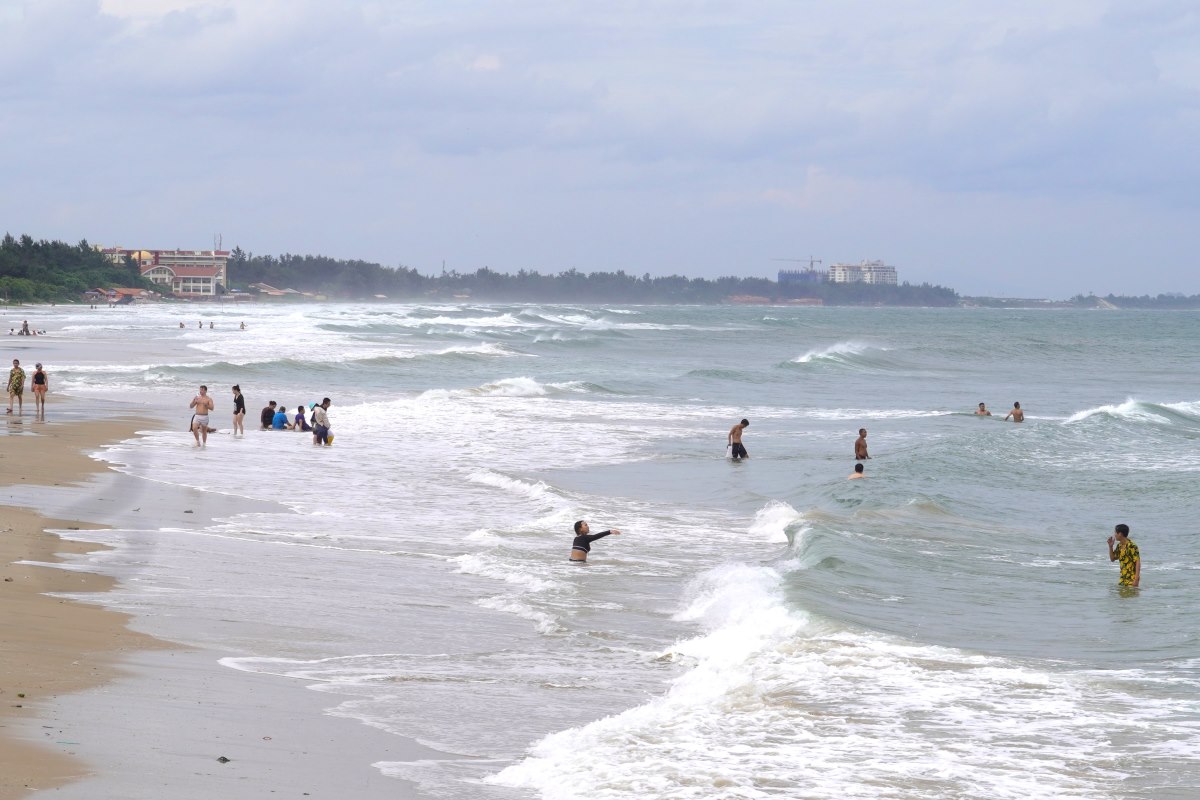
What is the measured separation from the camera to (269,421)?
2869 cm

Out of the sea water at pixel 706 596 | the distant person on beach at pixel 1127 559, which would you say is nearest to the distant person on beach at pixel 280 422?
the sea water at pixel 706 596

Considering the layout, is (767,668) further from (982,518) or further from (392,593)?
(982,518)

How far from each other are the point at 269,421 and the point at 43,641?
19811 millimetres

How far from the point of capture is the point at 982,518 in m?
19.3

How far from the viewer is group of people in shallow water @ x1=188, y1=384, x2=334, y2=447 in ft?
79.9

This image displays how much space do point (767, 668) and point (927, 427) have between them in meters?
25.9

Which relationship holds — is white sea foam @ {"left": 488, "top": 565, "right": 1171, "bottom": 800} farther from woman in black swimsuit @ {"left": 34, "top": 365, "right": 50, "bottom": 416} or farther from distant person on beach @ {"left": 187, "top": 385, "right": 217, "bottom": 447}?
woman in black swimsuit @ {"left": 34, "top": 365, "right": 50, "bottom": 416}

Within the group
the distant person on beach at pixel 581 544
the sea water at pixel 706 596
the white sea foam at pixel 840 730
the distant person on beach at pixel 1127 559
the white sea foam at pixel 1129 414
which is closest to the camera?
the white sea foam at pixel 840 730

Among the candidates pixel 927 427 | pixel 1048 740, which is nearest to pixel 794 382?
pixel 927 427

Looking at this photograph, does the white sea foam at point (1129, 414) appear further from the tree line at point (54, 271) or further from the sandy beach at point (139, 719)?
the tree line at point (54, 271)

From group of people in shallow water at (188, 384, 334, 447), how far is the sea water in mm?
443

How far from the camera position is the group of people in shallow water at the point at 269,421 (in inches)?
958

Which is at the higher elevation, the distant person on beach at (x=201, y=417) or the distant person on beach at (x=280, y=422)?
the distant person on beach at (x=201, y=417)

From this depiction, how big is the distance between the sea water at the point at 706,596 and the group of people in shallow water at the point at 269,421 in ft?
1.45
